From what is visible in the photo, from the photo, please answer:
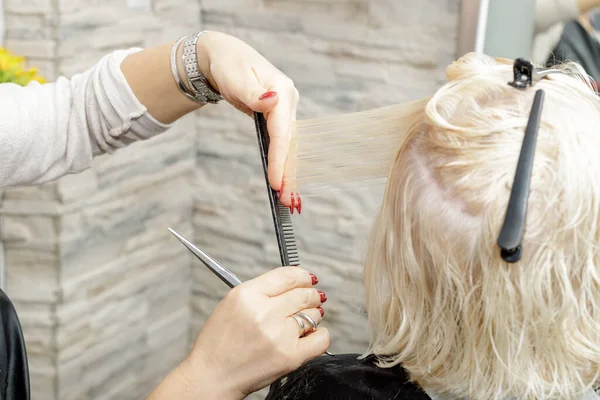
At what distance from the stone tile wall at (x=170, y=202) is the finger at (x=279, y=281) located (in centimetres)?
82

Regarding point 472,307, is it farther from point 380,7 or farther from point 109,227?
point 109,227

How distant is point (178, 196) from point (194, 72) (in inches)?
36.9

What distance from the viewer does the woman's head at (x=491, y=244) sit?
65cm

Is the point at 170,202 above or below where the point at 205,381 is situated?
below

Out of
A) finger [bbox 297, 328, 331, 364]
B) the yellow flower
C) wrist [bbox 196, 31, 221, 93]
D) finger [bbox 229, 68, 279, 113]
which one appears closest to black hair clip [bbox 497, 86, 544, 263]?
finger [bbox 297, 328, 331, 364]

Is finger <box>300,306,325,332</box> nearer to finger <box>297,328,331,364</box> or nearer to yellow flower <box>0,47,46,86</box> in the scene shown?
finger <box>297,328,331,364</box>

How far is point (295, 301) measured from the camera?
0.79 meters

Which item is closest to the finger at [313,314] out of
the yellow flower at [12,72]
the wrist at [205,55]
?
the wrist at [205,55]

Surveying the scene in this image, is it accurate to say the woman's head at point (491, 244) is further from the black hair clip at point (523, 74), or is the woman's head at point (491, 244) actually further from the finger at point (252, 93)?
the finger at point (252, 93)

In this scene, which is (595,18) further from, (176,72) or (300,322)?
(300,322)

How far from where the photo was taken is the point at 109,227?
1700 mm

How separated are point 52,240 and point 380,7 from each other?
3.05ft

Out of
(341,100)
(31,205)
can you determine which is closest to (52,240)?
(31,205)

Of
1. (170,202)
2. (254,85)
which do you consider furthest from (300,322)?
(170,202)
